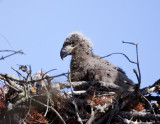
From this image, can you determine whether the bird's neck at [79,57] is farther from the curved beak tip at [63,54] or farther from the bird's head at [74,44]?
the curved beak tip at [63,54]

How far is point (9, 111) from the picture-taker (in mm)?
4734

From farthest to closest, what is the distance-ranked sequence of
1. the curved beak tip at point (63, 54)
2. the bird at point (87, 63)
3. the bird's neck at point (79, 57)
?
the curved beak tip at point (63, 54), the bird's neck at point (79, 57), the bird at point (87, 63)

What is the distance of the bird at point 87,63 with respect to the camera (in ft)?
21.6

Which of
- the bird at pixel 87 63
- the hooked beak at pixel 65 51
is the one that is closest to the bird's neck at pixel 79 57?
the bird at pixel 87 63

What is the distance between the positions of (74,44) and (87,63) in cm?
88

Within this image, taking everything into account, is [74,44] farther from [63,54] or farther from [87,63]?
[87,63]

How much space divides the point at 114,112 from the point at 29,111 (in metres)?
1.22

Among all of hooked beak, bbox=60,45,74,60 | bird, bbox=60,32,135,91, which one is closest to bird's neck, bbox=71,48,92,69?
bird, bbox=60,32,135,91

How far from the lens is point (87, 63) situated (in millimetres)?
7004

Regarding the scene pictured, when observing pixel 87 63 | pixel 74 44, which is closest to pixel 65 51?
pixel 74 44

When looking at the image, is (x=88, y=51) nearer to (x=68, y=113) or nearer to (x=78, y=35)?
(x=78, y=35)

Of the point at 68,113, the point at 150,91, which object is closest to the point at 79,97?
the point at 68,113

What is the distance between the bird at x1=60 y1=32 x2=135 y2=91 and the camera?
6570mm

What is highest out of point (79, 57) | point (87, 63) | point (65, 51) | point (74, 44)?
point (74, 44)
